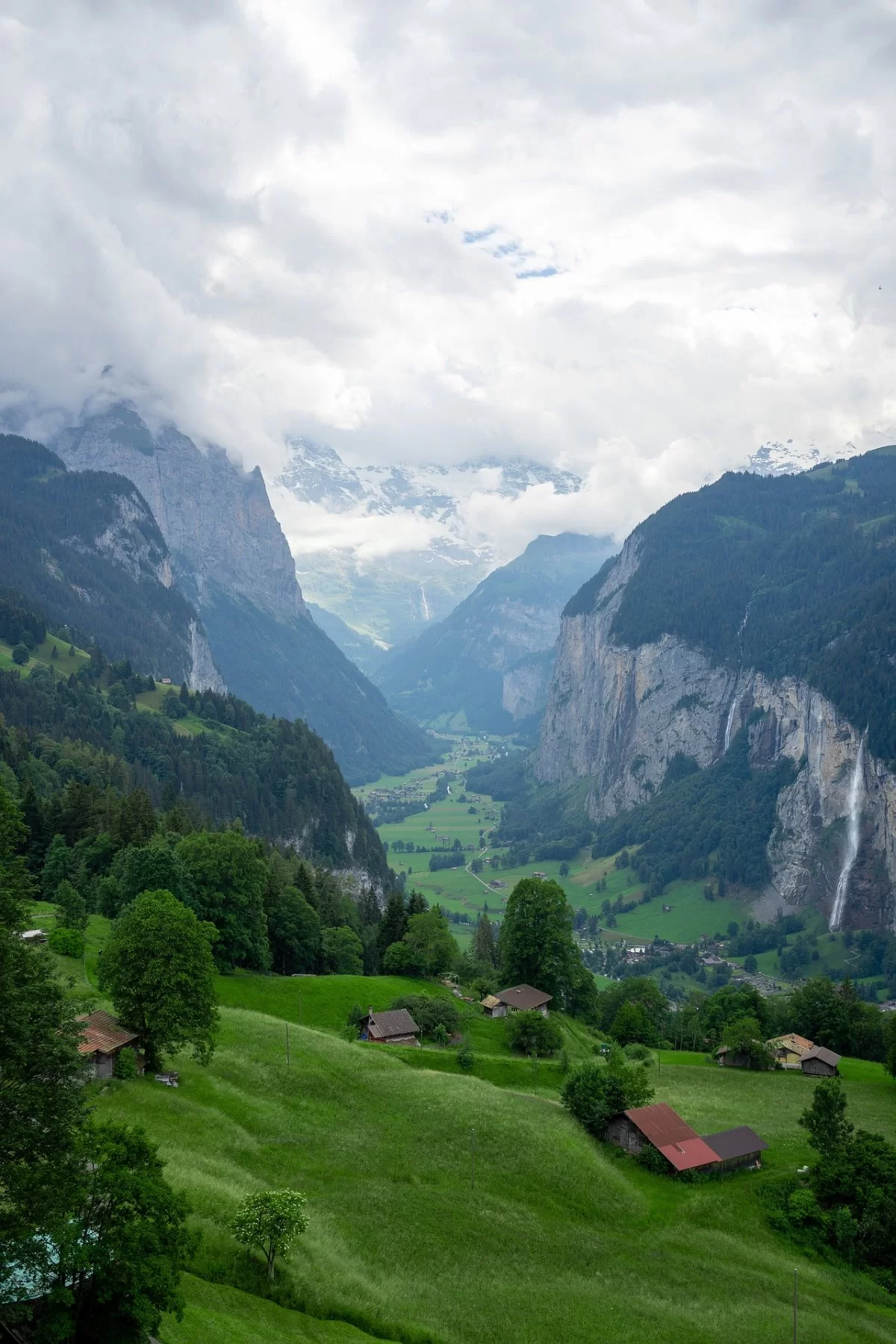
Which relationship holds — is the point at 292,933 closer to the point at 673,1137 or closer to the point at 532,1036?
the point at 532,1036

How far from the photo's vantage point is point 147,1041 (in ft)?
170

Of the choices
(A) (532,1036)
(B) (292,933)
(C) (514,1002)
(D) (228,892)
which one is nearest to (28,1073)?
(D) (228,892)

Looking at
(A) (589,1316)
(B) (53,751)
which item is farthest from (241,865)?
(B) (53,751)

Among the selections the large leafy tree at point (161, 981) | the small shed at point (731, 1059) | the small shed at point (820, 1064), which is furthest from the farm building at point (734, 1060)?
the large leafy tree at point (161, 981)

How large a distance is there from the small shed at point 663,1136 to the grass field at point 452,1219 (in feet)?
5.04

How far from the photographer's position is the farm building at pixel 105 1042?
1841 inches

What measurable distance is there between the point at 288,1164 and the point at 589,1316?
15441 millimetres

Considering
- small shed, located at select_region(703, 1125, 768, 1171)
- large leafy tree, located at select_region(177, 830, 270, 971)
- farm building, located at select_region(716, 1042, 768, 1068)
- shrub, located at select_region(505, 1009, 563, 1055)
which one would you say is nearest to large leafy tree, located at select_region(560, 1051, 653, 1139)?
small shed, located at select_region(703, 1125, 768, 1171)

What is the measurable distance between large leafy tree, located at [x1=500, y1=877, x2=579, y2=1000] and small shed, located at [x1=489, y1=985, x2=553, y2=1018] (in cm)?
388

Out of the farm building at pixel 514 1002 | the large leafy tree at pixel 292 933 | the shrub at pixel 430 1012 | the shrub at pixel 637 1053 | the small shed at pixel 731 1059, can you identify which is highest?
the large leafy tree at pixel 292 933

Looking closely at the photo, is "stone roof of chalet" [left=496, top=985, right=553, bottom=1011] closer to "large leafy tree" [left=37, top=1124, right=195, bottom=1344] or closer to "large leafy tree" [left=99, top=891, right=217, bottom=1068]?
"large leafy tree" [left=99, top=891, right=217, bottom=1068]

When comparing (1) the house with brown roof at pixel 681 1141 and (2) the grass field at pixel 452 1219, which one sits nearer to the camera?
(2) the grass field at pixel 452 1219

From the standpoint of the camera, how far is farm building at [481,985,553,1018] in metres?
87.1

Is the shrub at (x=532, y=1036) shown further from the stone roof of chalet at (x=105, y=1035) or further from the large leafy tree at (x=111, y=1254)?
the large leafy tree at (x=111, y=1254)
